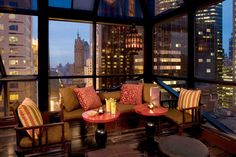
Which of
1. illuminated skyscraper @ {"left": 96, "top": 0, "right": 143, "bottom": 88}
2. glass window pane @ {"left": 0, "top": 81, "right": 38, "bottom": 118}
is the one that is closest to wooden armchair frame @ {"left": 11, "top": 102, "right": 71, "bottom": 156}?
glass window pane @ {"left": 0, "top": 81, "right": 38, "bottom": 118}

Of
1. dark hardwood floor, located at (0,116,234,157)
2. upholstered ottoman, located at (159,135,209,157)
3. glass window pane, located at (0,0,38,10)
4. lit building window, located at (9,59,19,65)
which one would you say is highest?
glass window pane, located at (0,0,38,10)

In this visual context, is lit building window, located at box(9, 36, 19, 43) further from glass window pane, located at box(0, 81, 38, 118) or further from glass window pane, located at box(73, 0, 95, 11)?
glass window pane, located at box(73, 0, 95, 11)

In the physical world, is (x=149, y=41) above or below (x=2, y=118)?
above

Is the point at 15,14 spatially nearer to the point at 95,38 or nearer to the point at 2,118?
the point at 95,38

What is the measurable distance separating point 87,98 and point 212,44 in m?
2.85

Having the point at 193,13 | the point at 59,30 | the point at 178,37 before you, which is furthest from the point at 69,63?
the point at 193,13

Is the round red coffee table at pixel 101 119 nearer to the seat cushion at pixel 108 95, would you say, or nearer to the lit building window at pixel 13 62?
the seat cushion at pixel 108 95

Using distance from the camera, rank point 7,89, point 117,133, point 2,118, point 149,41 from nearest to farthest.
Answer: point 117,133
point 2,118
point 7,89
point 149,41

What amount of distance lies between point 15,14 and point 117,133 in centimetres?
367

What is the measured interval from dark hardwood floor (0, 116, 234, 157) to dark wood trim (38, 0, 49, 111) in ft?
3.41

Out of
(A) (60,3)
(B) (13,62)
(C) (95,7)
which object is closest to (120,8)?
(C) (95,7)

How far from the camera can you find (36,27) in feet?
15.7

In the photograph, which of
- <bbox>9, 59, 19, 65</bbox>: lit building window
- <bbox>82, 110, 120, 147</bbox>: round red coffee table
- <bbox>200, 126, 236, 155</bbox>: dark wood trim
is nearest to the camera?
<bbox>82, 110, 120, 147</bbox>: round red coffee table

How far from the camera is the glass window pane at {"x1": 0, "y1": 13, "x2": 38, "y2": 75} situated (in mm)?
4684
